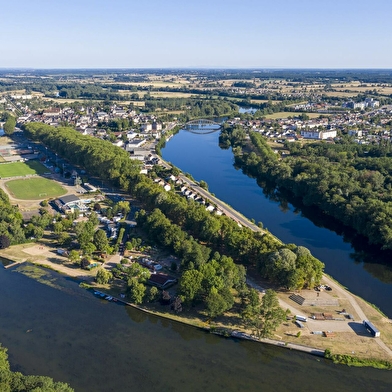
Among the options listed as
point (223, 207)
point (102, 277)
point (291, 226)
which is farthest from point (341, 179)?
point (102, 277)

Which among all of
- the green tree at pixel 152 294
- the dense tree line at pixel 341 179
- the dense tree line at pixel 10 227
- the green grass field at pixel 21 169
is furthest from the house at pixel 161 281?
the green grass field at pixel 21 169

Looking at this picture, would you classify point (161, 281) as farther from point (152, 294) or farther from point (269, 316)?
point (269, 316)

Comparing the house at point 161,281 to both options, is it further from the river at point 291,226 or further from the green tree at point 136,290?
the river at point 291,226

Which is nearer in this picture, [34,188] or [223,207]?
[223,207]

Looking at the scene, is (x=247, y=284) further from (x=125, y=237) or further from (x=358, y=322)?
(x=125, y=237)

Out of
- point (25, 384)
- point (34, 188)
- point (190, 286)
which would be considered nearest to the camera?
point (25, 384)

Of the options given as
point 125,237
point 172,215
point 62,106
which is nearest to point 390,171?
point 172,215

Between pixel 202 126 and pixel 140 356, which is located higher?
pixel 202 126

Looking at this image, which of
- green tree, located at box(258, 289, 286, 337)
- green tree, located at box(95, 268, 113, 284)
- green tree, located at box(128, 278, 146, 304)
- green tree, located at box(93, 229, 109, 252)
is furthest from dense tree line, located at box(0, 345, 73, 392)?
green tree, located at box(93, 229, 109, 252)
